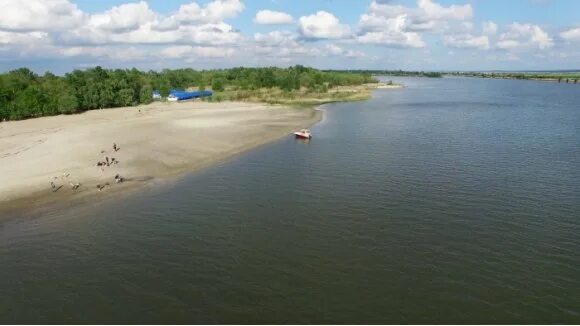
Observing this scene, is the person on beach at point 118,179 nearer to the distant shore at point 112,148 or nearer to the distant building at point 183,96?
the distant shore at point 112,148

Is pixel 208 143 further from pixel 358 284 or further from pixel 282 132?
pixel 358 284

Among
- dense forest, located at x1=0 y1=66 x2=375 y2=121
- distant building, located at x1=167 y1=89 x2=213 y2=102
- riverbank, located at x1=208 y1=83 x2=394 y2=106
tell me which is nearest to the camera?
dense forest, located at x1=0 y1=66 x2=375 y2=121

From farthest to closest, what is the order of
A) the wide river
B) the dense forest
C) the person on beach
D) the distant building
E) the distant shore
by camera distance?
the distant building, the dense forest, the person on beach, the distant shore, the wide river

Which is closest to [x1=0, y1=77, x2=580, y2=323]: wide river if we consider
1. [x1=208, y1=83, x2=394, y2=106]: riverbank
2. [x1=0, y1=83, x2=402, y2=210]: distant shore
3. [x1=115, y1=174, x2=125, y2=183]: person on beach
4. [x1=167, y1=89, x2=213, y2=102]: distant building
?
[x1=115, y1=174, x2=125, y2=183]: person on beach

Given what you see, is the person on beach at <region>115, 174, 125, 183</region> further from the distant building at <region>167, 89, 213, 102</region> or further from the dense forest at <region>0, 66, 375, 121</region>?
the distant building at <region>167, 89, 213, 102</region>

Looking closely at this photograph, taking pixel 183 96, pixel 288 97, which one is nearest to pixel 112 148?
pixel 183 96

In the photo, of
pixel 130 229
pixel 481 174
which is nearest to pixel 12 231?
pixel 130 229

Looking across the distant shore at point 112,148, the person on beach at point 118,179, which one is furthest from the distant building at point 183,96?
the person on beach at point 118,179
